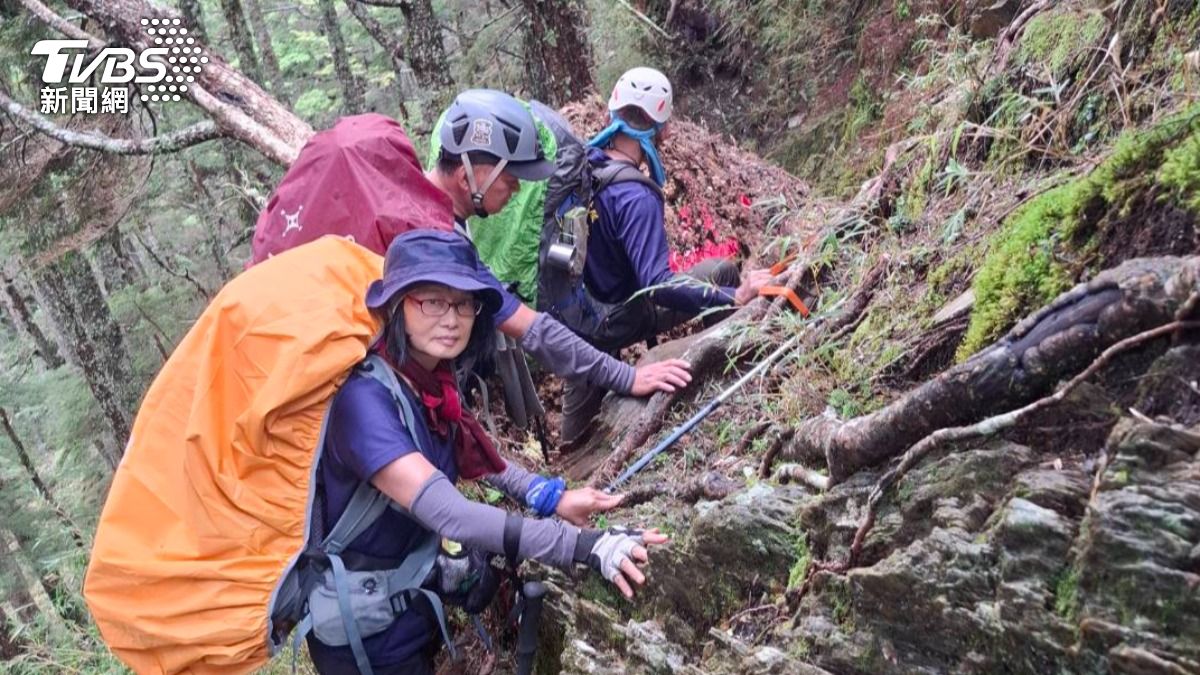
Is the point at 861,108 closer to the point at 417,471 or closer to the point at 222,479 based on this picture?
the point at 417,471

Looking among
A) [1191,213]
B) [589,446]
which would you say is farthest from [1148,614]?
[589,446]

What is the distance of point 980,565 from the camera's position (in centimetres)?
226

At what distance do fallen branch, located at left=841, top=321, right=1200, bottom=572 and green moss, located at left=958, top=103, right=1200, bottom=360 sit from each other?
1.61ft

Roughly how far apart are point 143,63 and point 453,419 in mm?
8385

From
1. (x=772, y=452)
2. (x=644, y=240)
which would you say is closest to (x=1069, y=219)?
(x=772, y=452)

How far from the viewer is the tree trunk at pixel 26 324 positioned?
851 inches

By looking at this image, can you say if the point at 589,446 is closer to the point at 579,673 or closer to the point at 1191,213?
the point at 579,673

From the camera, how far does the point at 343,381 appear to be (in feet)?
10.9

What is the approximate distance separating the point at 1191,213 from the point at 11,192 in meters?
13.4

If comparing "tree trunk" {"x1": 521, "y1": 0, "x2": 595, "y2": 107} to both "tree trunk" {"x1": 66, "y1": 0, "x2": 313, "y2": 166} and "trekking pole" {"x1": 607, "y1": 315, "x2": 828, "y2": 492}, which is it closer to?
"tree trunk" {"x1": 66, "y1": 0, "x2": 313, "y2": 166}

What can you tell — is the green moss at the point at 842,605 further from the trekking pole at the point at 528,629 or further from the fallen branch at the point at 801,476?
the trekking pole at the point at 528,629

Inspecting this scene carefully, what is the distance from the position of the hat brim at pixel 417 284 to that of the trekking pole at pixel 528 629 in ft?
4.93

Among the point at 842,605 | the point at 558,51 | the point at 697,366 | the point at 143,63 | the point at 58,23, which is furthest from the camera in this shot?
the point at 58,23

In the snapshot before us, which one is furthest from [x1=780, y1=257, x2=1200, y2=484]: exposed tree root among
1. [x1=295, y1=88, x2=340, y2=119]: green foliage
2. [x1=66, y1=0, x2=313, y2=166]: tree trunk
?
[x1=295, y1=88, x2=340, y2=119]: green foliage
